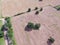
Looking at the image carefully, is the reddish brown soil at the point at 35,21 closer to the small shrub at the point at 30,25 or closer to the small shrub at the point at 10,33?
the small shrub at the point at 10,33

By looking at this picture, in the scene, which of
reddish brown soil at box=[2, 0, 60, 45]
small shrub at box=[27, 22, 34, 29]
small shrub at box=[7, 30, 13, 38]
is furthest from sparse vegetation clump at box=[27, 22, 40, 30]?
small shrub at box=[7, 30, 13, 38]

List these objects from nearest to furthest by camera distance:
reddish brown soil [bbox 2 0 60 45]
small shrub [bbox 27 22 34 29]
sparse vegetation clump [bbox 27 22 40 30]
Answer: reddish brown soil [bbox 2 0 60 45] → sparse vegetation clump [bbox 27 22 40 30] → small shrub [bbox 27 22 34 29]

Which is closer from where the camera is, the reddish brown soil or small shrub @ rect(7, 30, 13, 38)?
the reddish brown soil

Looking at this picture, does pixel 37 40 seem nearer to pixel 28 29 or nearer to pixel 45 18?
pixel 28 29

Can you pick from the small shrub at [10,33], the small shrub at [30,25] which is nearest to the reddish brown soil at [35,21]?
the small shrub at [10,33]

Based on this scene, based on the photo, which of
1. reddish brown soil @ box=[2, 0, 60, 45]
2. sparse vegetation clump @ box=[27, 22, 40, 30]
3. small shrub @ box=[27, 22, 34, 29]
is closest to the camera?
reddish brown soil @ box=[2, 0, 60, 45]

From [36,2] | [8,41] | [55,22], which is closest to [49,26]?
[55,22]

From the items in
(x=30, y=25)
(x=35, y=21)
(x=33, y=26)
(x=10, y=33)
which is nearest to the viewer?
(x=10, y=33)

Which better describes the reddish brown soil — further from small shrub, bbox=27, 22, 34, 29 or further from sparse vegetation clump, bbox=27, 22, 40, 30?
small shrub, bbox=27, 22, 34, 29

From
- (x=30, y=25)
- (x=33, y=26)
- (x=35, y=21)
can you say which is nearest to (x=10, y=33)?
(x=30, y=25)

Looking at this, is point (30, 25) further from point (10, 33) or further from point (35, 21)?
point (10, 33)

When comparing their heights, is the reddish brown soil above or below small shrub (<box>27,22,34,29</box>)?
below
